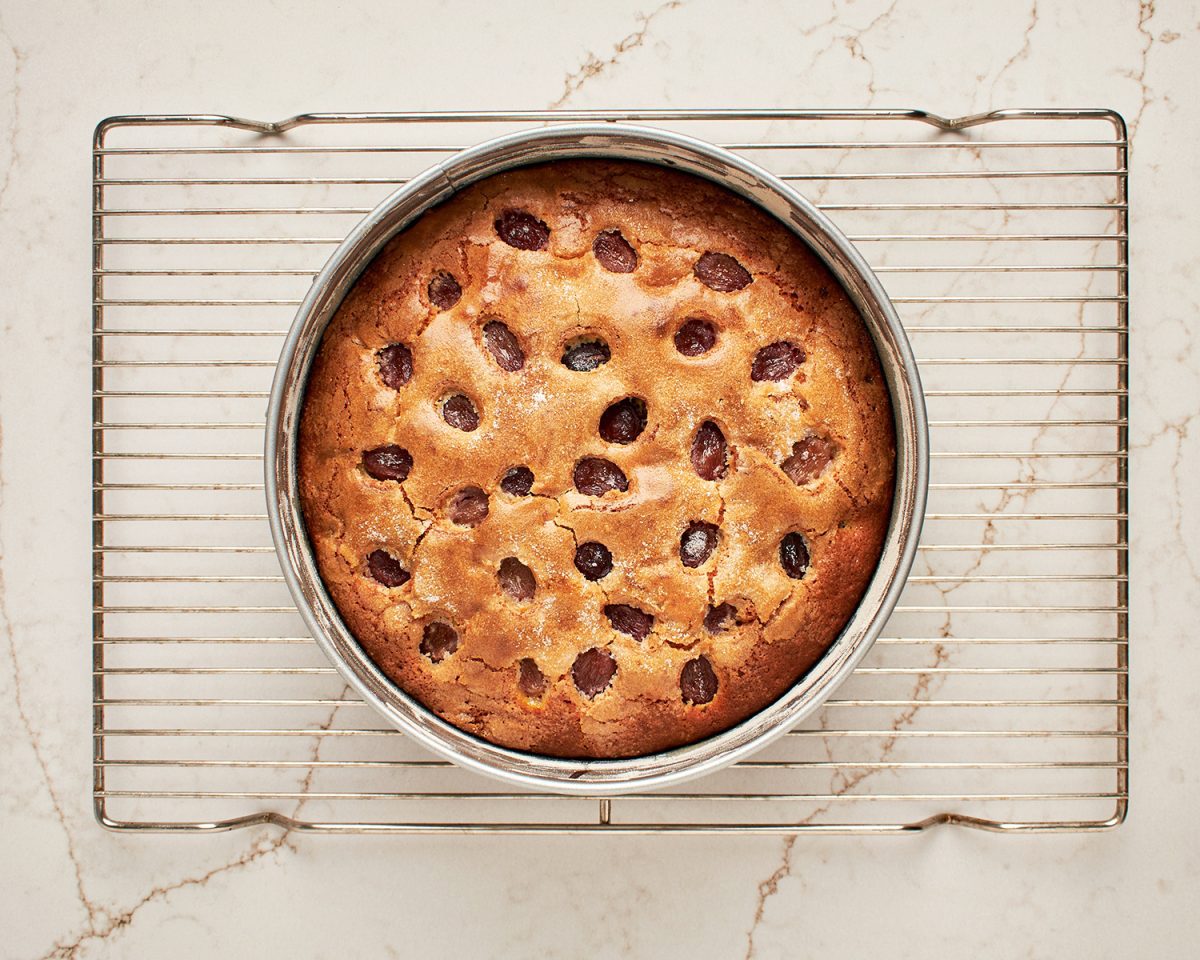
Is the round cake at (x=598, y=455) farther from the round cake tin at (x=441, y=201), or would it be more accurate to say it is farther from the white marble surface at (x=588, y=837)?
the white marble surface at (x=588, y=837)

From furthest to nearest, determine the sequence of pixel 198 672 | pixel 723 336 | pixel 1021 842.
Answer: pixel 1021 842
pixel 198 672
pixel 723 336

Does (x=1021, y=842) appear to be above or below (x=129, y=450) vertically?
below

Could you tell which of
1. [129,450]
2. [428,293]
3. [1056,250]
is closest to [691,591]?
[428,293]

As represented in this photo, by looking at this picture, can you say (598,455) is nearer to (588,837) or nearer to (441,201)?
(441,201)

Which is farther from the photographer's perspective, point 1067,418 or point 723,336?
point 1067,418

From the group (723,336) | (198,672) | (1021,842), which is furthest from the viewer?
(1021,842)

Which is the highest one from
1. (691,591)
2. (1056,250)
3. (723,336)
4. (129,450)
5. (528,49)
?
(528,49)

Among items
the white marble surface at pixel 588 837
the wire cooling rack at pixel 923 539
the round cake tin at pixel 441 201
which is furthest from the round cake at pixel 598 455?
the white marble surface at pixel 588 837
